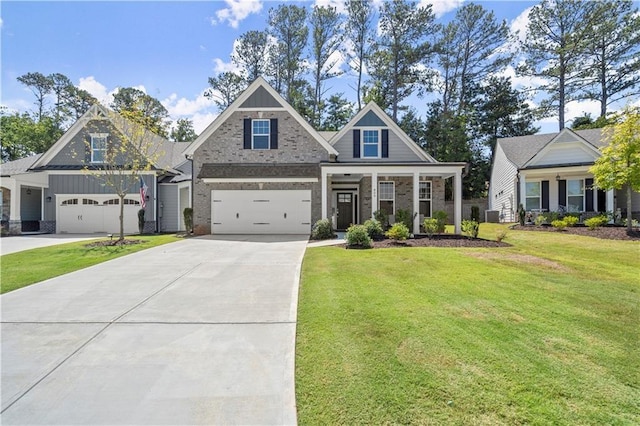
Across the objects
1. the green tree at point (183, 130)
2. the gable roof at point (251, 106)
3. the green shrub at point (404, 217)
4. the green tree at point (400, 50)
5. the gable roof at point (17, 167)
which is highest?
the green tree at point (400, 50)

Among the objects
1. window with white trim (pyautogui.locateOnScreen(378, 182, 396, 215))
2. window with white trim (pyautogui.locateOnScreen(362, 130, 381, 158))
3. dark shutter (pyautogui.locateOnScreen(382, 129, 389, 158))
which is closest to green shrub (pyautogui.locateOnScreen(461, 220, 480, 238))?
window with white trim (pyautogui.locateOnScreen(378, 182, 396, 215))

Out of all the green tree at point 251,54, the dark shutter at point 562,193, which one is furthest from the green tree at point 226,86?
the dark shutter at point 562,193

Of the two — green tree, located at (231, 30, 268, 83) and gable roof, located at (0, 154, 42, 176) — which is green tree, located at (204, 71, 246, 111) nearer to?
green tree, located at (231, 30, 268, 83)

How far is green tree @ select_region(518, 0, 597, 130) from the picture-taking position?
95.8ft

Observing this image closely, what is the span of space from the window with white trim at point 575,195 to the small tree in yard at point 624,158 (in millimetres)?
5226

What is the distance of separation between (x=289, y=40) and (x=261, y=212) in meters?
23.5

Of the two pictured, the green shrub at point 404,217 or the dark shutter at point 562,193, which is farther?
the dark shutter at point 562,193

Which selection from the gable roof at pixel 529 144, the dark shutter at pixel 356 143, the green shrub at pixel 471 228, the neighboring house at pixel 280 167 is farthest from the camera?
the gable roof at pixel 529 144

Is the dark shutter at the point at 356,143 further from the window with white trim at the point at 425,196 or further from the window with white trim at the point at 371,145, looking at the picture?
the window with white trim at the point at 425,196

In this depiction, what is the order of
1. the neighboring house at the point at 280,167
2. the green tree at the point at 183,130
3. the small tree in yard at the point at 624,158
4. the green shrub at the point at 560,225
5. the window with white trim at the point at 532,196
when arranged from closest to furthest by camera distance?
the small tree in yard at the point at 624,158, the green shrub at the point at 560,225, the neighboring house at the point at 280,167, the window with white trim at the point at 532,196, the green tree at the point at 183,130

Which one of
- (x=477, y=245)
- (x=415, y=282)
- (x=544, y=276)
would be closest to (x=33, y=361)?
A: (x=415, y=282)

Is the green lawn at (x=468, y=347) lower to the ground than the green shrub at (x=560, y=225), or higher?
lower

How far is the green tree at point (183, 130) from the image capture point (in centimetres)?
3834

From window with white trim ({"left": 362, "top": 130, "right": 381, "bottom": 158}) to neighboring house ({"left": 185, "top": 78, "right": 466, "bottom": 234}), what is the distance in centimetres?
6
